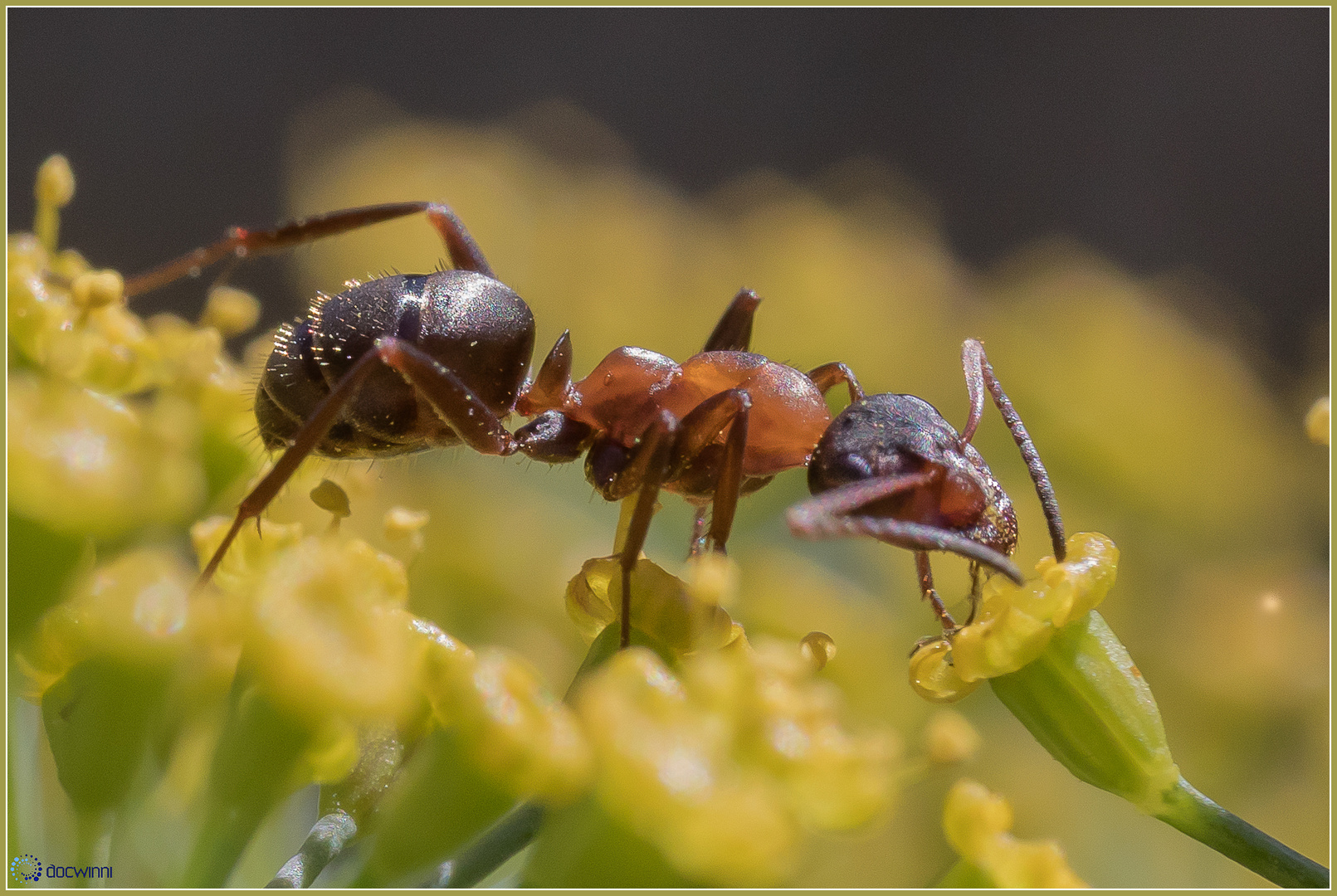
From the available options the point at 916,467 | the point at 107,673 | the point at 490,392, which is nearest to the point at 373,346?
the point at 490,392

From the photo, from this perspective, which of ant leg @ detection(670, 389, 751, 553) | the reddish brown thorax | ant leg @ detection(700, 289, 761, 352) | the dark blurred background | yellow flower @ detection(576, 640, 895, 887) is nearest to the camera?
yellow flower @ detection(576, 640, 895, 887)

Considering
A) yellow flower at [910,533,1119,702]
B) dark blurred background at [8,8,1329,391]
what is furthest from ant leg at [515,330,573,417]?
dark blurred background at [8,8,1329,391]

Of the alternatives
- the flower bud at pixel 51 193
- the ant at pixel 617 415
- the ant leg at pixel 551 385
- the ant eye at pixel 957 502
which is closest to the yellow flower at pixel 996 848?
the ant at pixel 617 415

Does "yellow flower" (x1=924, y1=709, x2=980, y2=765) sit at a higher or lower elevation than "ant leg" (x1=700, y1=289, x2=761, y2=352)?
lower

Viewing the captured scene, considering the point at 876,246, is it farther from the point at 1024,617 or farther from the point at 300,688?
the point at 300,688

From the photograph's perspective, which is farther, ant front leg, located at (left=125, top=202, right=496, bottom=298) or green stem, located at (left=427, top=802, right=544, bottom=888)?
ant front leg, located at (left=125, top=202, right=496, bottom=298)

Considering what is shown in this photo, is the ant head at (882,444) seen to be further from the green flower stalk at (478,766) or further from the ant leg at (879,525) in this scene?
the green flower stalk at (478,766)

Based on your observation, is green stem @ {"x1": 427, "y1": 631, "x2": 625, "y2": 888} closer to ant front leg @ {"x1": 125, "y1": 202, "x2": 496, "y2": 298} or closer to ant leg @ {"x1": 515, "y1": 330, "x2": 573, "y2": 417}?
ant leg @ {"x1": 515, "y1": 330, "x2": 573, "y2": 417}
